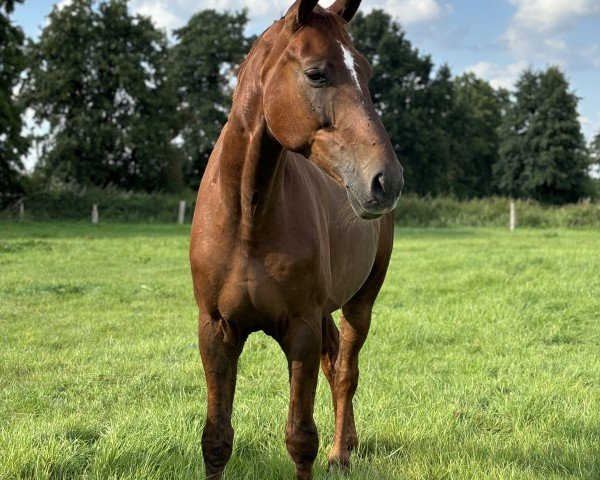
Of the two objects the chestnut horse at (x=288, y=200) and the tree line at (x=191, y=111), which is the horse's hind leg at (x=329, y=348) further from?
the tree line at (x=191, y=111)

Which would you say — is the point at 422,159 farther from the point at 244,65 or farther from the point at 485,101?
the point at 244,65

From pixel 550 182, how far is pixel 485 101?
16.8 meters

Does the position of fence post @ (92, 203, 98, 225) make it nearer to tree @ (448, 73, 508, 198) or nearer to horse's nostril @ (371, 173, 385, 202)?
horse's nostril @ (371, 173, 385, 202)

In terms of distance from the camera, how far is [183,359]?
5578 millimetres

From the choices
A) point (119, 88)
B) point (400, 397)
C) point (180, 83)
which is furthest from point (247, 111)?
point (180, 83)

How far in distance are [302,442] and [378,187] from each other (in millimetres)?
1407

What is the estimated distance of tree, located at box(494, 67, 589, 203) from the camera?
48.8 meters

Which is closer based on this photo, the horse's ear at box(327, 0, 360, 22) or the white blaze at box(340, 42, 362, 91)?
the white blaze at box(340, 42, 362, 91)

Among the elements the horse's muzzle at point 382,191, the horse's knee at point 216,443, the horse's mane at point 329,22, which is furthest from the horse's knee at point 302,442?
the horse's mane at point 329,22

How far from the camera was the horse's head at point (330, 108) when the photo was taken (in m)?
2.01

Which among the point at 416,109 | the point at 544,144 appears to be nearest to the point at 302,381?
the point at 416,109

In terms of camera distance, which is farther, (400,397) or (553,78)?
(553,78)

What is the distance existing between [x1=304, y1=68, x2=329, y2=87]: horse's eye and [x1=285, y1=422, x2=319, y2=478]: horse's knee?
159 centimetres

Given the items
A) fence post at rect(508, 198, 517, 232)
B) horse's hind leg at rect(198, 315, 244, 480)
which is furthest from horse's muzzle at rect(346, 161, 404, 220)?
fence post at rect(508, 198, 517, 232)
